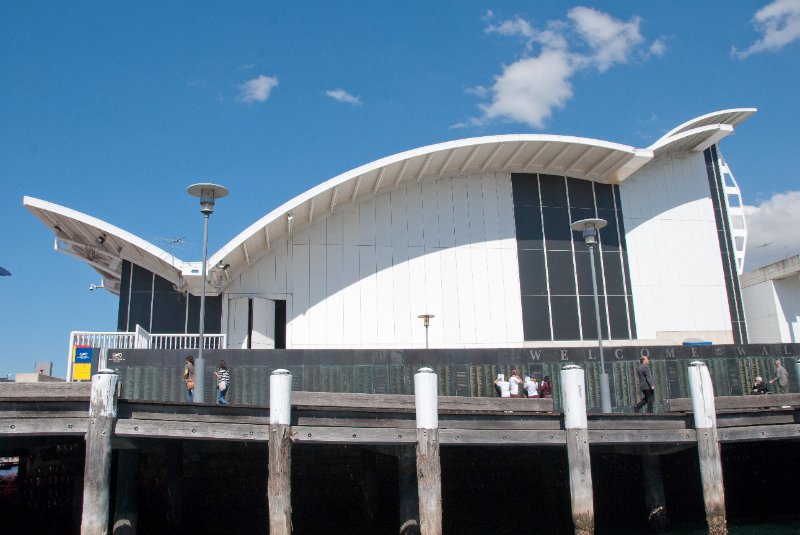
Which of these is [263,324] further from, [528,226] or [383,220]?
[528,226]

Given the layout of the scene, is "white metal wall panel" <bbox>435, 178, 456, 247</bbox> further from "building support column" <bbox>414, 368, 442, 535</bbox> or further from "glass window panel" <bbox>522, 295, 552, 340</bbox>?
"building support column" <bbox>414, 368, 442, 535</bbox>

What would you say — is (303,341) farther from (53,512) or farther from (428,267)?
(53,512)

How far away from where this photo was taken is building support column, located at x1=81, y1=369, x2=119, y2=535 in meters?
11.3

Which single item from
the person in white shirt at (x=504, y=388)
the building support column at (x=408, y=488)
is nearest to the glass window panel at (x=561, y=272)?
the person in white shirt at (x=504, y=388)

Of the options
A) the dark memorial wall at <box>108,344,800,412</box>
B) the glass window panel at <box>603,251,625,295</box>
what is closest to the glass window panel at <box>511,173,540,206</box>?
the glass window panel at <box>603,251,625,295</box>

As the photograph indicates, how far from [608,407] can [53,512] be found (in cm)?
1372

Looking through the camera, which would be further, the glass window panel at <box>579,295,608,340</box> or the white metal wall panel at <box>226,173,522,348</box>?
the glass window panel at <box>579,295,608,340</box>

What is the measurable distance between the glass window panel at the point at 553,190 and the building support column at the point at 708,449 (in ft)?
51.7

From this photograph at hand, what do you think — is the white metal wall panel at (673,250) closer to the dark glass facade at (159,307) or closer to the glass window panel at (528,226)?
the glass window panel at (528,226)

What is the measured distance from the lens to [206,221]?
1720 cm

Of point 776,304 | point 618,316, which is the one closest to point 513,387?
point 618,316

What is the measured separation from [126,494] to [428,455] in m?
6.00

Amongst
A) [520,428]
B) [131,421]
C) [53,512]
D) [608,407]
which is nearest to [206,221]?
[131,421]

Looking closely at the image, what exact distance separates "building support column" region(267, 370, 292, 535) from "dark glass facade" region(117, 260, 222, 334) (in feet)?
46.4
